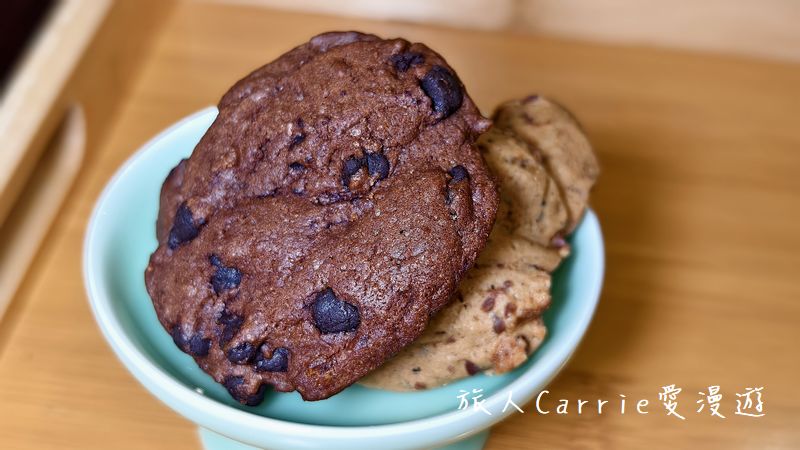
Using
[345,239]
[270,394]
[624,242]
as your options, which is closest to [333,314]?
[345,239]

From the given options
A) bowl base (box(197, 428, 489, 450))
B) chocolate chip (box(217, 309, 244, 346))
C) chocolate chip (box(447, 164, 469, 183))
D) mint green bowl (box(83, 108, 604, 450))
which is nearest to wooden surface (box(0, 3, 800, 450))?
bowl base (box(197, 428, 489, 450))

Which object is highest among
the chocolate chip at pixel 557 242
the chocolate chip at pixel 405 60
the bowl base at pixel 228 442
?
the chocolate chip at pixel 557 242

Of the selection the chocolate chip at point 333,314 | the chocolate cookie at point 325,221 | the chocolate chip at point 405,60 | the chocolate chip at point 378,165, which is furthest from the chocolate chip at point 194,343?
the chocolate chip at point 405,60

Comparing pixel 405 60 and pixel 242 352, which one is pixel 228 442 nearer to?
pixel 242 352

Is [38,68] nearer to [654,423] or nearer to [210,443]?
[210,443]

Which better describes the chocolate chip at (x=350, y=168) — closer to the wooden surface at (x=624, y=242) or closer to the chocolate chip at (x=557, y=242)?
the chocolate chip at (x=557, y=242)

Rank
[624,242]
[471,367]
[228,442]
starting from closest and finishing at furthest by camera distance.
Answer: [471,367] → [228,442] → [624,242]

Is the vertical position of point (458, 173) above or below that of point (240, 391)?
above
